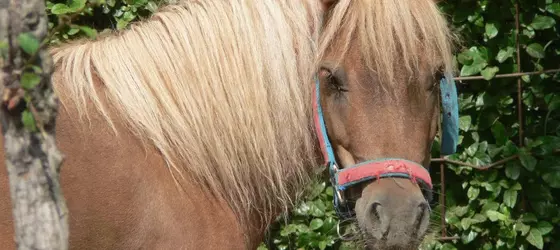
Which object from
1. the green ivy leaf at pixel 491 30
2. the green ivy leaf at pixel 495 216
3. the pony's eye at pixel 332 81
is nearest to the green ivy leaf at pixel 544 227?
the green ivy leaf at pixel 495 216

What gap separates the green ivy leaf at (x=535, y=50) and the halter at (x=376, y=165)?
128 cm

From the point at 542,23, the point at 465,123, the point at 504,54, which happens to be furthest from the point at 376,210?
the point at 542,23

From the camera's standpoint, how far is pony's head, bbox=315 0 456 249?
2350mm

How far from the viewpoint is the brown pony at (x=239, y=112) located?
221cm

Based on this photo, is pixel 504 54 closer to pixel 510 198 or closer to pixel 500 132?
pixel 500 132

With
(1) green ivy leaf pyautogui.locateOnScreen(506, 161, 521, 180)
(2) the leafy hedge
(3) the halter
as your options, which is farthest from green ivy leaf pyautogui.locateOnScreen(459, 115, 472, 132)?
(3) the halter

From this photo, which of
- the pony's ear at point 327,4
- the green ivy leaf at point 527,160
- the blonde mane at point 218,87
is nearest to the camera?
the blonde mane at point 218,87

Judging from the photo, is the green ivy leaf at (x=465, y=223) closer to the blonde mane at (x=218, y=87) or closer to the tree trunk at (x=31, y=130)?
the blonde mane at (x=218, y=87)

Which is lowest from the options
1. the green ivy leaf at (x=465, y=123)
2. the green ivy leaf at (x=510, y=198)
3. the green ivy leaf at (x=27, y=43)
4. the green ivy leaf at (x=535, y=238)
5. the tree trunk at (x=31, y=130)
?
the green ivy leaf at (x=535, y=238)

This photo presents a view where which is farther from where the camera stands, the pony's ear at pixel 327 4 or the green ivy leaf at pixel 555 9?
the green ivy leaf at pixel 555 9

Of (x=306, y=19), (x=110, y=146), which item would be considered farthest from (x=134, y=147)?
(x=306, y=19)

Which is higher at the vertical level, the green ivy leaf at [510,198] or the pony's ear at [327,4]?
the pony's ear at [327,4]

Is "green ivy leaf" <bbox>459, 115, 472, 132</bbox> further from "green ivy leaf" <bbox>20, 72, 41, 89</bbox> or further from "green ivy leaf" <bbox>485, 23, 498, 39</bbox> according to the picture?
"green ivy leaf" <bbox>20, 72, 41, 89</bbox>

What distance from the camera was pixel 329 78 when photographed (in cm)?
250
